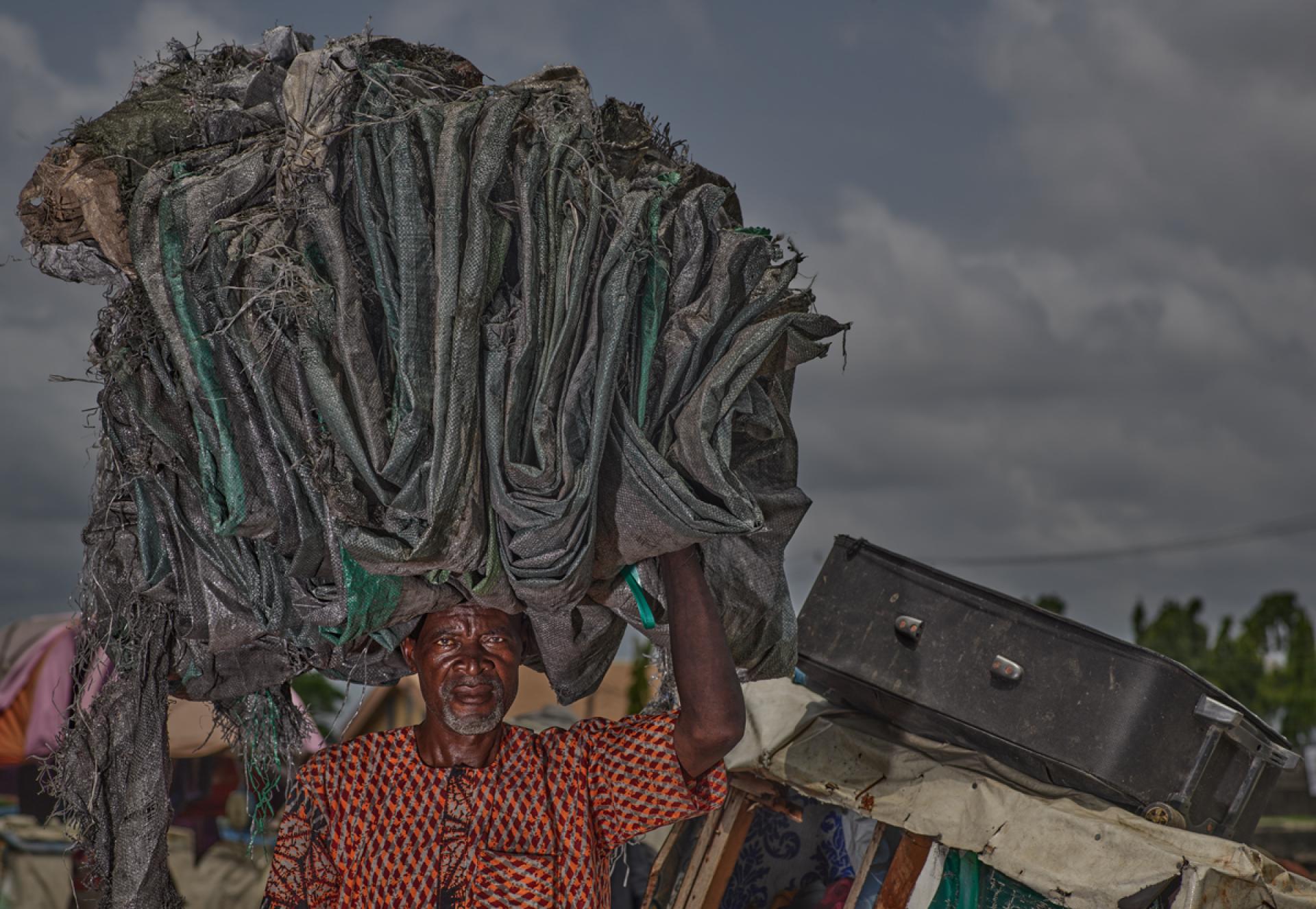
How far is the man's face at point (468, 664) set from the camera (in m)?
2.78

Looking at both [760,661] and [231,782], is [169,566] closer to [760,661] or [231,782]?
[760,661]

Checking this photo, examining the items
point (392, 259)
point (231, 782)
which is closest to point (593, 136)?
point (392, 259)

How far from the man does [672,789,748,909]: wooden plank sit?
41.0 inches

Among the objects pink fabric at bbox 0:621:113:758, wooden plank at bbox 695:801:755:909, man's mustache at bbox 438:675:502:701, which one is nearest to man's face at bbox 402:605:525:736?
man's mustache at bbox 438:675:502:701

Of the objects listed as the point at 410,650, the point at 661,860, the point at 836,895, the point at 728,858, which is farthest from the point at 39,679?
the point at 410,650

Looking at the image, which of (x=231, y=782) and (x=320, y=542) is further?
(x=231, y=782)

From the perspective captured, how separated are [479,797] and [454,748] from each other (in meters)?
0.13

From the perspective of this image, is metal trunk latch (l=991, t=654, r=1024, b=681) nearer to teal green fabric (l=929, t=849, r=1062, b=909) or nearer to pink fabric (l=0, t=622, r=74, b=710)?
teal green fabric (l=929, t=849, r=1062, b=909)

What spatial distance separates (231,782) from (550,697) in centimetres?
308

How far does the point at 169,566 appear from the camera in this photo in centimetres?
269

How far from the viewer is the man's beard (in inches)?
109

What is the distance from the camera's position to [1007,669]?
3.46 meters

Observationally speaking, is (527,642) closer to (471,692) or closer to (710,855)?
(471,692)

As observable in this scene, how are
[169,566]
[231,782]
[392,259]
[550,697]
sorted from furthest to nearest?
1. [550,697]
2. [231,782]
3. [169,566]
4. [392,259]
